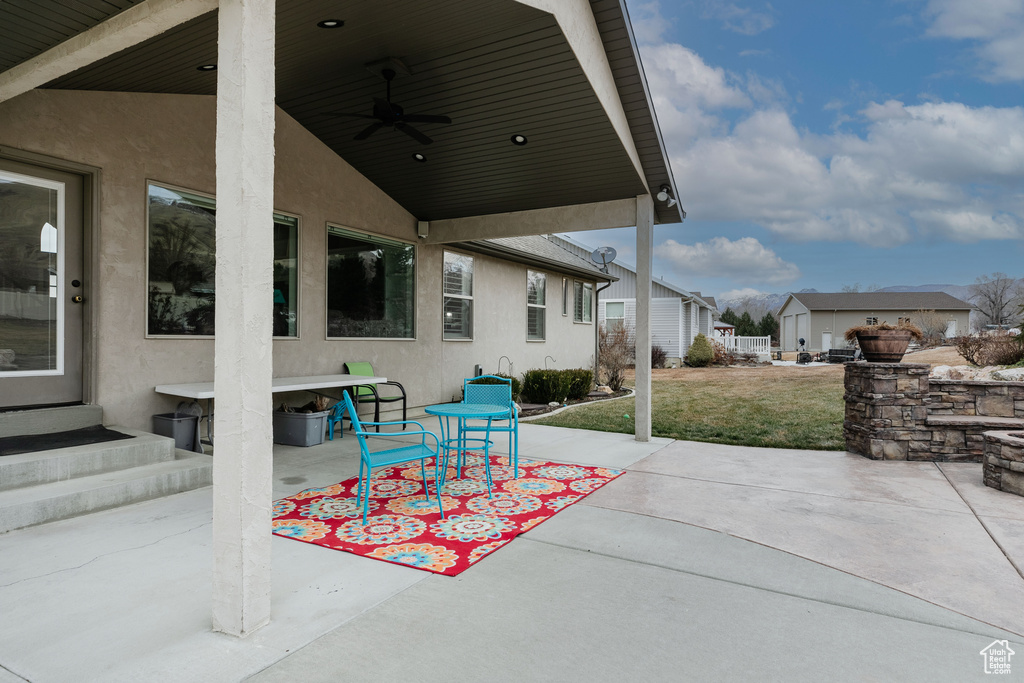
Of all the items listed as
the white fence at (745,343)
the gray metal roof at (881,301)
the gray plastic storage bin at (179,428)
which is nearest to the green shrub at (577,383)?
the gray plastic storage bin at (179,428)

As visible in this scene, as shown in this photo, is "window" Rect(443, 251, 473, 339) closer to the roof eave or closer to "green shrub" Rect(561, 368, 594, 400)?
the roof eave

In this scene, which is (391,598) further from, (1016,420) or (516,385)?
(516,385)

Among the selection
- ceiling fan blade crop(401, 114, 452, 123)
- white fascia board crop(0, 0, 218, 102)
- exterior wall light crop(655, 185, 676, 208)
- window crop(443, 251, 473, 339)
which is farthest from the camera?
window crop(443, 251, 473, 339)

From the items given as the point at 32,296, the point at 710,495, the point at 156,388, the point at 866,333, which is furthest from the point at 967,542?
the point at 32,296

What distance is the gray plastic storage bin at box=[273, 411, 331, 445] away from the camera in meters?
6.22

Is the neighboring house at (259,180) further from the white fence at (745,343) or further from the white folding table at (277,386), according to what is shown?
the white fence at (745,343)

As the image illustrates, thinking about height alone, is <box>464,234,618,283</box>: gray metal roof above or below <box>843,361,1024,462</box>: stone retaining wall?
above

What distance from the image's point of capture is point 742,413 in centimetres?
910

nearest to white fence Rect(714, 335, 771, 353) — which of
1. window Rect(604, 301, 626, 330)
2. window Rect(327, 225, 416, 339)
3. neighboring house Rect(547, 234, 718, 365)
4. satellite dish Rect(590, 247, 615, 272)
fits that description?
neighboring house Rect(547, 234, 718, 365)

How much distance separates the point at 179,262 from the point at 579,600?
5.17 meters

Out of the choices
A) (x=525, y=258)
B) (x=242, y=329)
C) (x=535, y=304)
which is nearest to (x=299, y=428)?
(x=242, y=329)

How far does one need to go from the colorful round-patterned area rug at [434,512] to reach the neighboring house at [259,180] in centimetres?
105

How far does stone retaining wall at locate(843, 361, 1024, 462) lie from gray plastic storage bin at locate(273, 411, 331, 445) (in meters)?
6.17

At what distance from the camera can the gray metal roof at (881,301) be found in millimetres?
33562
